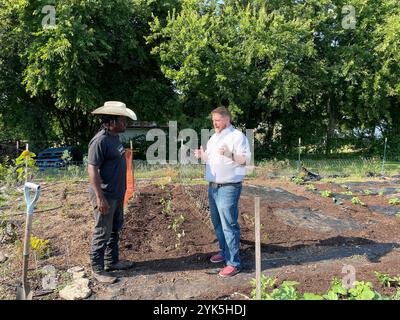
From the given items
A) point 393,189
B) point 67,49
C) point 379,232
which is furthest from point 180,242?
point 67,49

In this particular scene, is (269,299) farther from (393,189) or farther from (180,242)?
(393,189)

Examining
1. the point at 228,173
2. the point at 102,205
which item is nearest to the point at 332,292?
the point at 228,173

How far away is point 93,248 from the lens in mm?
3723

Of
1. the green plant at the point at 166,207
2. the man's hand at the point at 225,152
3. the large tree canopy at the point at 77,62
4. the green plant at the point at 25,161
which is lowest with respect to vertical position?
the green plant at the point at 166,207

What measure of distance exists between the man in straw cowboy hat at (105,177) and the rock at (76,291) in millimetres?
185

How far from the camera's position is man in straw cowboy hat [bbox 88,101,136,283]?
3.58 meters

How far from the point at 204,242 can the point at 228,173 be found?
1341mm

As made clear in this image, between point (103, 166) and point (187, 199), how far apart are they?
3108 mm

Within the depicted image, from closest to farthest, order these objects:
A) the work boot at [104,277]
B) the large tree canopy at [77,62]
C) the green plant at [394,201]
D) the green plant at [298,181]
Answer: the work boot at [104,277] < the green plant at [394,201] < the green plant at [298,181] < the large tree canopy at [77,62]

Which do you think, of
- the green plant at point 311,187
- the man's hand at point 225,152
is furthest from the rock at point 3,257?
the green plant at point 311,187

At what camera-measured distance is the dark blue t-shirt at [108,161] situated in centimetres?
358

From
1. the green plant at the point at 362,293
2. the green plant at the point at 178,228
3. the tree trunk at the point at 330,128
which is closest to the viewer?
Answer: the green plant at the point at 362,293

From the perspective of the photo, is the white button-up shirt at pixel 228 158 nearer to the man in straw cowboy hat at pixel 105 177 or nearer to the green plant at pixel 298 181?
the man in straw cowboy hat at pixel 105 177
